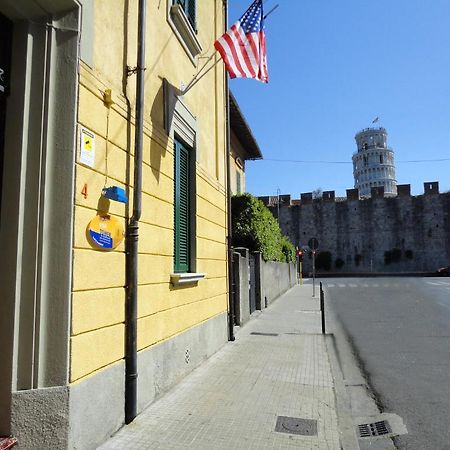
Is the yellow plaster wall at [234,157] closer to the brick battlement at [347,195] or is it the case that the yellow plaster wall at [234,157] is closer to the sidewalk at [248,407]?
the sidewalk at [248,407]

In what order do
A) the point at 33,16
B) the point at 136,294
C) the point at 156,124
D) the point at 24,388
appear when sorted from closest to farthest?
A: the point at 24,388 → the point at 33,16 → the point at 136,294 → the point at 156,124

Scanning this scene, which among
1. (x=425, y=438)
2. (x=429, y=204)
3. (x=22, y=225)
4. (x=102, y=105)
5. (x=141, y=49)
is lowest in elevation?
(x=425, y=438)

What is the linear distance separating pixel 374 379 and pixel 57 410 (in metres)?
5.02

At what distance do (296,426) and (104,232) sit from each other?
2723 mm

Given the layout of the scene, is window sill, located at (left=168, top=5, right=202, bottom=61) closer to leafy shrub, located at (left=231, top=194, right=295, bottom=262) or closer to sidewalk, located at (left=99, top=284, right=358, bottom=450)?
sidewalk, located at (left=99, top=284, right=358, bottom=450)

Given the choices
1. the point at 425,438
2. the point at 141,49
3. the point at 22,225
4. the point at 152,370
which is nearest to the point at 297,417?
the point at 425,438

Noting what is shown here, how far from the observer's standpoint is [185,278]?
21.1 ft

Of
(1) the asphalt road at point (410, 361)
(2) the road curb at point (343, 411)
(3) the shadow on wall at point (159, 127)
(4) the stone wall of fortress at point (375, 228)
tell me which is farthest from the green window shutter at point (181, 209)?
(4) the stone wall of fortress at point (375, 228)

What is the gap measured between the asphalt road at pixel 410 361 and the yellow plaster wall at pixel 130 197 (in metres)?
2.94

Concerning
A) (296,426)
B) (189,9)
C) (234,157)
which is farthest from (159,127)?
(234,157)

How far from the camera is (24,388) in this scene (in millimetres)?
3520

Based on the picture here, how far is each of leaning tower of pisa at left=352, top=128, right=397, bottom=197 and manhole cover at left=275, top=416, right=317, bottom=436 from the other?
133 m

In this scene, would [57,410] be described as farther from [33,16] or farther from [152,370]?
[33,16]

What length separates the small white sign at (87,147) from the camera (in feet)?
13.0
